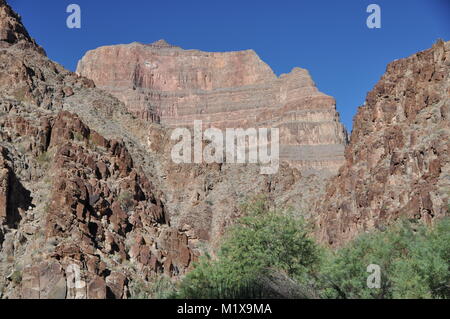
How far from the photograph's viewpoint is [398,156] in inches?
2274

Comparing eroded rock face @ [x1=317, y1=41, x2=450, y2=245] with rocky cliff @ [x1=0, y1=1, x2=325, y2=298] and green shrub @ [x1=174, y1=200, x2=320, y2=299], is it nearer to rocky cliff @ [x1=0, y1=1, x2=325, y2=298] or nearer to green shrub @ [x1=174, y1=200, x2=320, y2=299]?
rocky cliff @ [x1=0, y1=1, x2=325, y2=298]

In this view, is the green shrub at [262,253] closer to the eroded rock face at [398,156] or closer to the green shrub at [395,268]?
the green shrub at [395,268]

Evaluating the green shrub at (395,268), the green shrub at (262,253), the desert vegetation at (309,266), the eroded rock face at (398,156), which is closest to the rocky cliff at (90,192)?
the green shrub at (262,253)

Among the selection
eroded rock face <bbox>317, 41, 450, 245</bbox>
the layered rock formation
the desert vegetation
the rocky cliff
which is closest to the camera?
the desert vegetation

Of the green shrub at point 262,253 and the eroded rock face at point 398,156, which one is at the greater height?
the eroded rock face at point 398,156

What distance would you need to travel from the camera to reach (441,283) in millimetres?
25875

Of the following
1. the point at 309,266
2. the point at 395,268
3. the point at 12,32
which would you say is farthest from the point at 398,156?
the point at 12,32

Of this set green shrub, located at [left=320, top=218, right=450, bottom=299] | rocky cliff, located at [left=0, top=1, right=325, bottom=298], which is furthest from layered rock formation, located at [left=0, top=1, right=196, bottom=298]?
green shrub, located at [left=320, top=218, right=450, bottom=299]

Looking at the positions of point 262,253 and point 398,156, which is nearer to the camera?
point 262,253

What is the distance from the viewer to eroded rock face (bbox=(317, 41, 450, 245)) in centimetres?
5172

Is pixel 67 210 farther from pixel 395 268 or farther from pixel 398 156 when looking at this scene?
pixel 398 156

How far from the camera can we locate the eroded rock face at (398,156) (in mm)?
51719
